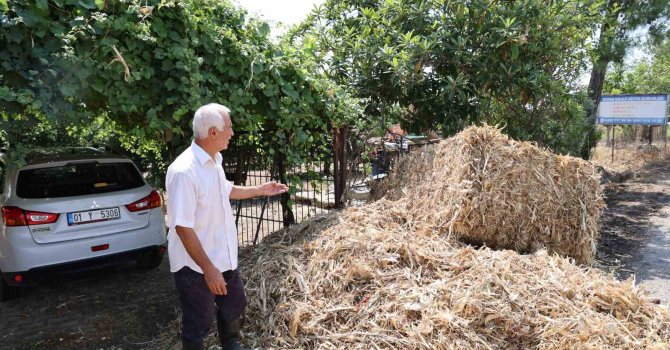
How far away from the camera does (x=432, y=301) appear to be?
3.23m

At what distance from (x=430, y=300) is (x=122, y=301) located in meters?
3.43

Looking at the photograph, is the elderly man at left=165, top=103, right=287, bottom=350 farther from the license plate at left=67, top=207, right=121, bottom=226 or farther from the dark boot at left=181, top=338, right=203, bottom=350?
the license plate at left=67, top=207, right=121, bottom=226

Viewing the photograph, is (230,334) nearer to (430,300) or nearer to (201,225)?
(201,225)

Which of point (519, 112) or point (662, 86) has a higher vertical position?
point (662, 86)

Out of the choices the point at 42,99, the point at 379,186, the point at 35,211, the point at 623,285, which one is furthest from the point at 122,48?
the point at 623,285

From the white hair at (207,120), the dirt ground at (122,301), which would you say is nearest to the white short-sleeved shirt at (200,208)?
the white hair at (207,120)

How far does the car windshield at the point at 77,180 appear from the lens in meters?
4.59

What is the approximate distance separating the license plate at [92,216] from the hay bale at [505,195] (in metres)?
3.16

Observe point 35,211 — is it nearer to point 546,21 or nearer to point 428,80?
point 428,80

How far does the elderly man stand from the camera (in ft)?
8.91

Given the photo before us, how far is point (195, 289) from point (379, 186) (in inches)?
126

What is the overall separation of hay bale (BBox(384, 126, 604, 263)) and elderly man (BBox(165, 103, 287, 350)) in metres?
2.17

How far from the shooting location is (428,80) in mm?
6801

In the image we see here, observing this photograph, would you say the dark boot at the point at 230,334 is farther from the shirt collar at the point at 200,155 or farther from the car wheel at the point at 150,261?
the car wheel at the point at 150,261
